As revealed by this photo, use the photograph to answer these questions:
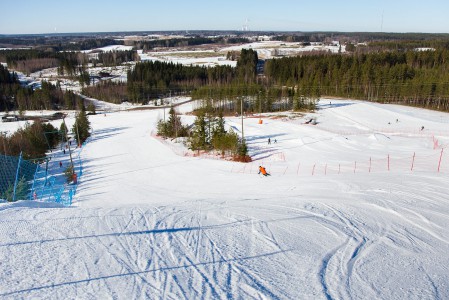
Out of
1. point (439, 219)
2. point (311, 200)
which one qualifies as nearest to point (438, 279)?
point (439, 219)

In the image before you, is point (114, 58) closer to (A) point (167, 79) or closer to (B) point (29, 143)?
(A) point (167, 79)

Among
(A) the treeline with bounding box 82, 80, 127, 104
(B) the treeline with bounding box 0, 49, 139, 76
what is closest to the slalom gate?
(A) the treeline with bounding box 82, 80, 127, 104

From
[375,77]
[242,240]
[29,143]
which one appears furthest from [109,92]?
[242,240]

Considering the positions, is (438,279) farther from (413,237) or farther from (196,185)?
(196,185)

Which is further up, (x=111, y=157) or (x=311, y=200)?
(x=311, y=200)

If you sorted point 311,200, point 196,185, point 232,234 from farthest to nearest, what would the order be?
point 196,185 < point 311,200 < point 232,234

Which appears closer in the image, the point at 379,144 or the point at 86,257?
the point at 86,257
